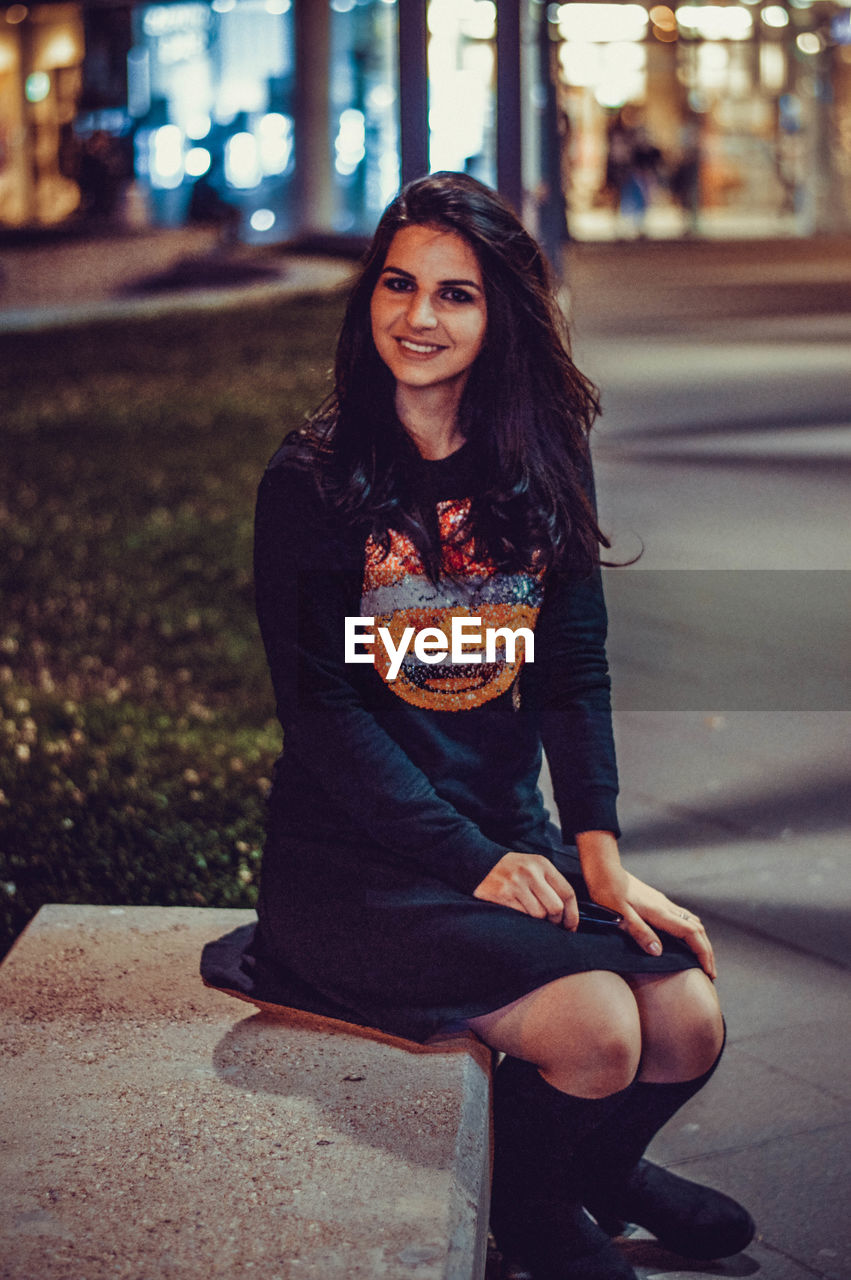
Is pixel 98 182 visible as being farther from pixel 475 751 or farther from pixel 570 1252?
pixel 570 1252

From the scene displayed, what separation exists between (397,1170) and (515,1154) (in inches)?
12.1

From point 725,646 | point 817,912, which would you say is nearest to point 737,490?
point 725,646

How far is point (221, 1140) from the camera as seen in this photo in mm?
2334

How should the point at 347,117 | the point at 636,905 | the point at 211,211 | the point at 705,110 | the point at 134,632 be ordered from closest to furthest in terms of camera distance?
the point at 636,905
the point at 134,632
the point at 211,211
the point at 705,110
the point at 347,117

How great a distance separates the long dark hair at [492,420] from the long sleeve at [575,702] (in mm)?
71

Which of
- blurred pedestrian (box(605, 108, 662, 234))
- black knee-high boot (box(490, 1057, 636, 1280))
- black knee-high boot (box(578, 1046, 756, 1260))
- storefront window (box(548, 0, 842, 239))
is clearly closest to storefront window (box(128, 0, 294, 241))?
storefront window (box(548, 0, 842, 239))

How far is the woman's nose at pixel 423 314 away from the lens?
2605 millimetres

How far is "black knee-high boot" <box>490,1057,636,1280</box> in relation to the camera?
2.46 metres

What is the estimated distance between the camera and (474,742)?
8.82 ft

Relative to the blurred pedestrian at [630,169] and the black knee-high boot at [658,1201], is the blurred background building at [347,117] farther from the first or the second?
the black knee-high boot at [658,1201]

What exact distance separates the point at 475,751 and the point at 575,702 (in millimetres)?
184

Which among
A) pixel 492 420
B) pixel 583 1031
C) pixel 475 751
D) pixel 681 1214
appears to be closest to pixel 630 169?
pixel 492 420

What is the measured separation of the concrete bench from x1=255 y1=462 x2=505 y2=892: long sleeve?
317mm

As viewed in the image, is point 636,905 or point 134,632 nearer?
point 636,905
